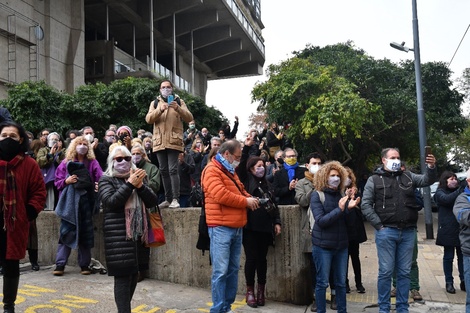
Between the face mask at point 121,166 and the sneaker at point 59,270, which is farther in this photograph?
the sneaker at point 59,270

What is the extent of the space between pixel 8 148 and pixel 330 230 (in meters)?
3.40

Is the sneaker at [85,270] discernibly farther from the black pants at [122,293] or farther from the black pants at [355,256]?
the black pants at [355,256]

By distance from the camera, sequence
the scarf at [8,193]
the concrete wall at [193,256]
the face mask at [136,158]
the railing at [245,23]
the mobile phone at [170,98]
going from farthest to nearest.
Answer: the railing at [245,23], the mobile phone at [170,98], the face mask at [136,158], the concrete wall at [193,256], the scarf at [8,193]

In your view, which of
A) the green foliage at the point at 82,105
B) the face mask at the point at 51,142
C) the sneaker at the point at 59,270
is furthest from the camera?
the green foliage at the point at 82,105

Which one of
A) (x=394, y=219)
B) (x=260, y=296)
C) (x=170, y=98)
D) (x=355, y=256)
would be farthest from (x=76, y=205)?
(x=394, y=219)

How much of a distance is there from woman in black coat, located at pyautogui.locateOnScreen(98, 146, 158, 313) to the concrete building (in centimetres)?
1899

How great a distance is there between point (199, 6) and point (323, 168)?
32.4 m

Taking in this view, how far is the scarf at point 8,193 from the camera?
4641 mm

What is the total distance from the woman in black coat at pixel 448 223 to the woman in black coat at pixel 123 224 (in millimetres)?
4780

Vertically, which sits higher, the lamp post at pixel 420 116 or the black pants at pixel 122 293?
the lamp post at pixel 420 116

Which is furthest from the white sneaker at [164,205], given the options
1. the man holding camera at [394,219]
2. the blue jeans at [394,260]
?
the blue jeans at [394,260]

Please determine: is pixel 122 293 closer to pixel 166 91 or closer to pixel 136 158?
pixel 136 158

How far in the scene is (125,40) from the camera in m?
36.7

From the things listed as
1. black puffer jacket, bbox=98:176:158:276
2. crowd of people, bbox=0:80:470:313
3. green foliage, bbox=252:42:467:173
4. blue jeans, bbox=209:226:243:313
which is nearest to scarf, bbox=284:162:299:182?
crowd of people, bbox=0:80:470:313
